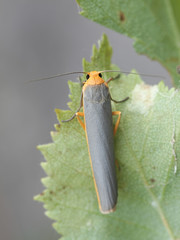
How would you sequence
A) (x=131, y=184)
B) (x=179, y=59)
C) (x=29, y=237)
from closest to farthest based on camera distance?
(x=179, y=59) < (x=131, y=184) < (x=29, y=237)

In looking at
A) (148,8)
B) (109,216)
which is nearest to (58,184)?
(109,216)

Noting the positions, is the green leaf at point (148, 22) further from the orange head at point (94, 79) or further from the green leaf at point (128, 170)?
the orange head at point (94, 79)

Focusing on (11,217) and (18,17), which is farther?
(18,17)

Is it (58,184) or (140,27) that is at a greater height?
(140,27)

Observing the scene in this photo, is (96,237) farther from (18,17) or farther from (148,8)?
(18,17)

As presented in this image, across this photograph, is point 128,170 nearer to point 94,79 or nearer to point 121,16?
point 94,79

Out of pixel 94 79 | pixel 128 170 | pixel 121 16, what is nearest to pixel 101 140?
pixel 128 170

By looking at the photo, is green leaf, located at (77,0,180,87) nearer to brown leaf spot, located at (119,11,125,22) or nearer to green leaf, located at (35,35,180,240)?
brown leaf spot, located at (119,11,125,22)

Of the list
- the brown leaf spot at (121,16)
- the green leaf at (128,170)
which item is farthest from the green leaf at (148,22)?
the green leaf at (128,170)
